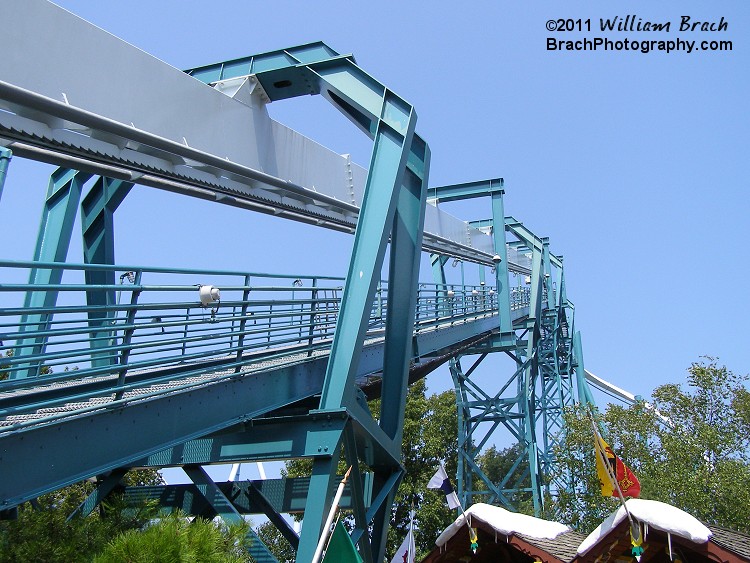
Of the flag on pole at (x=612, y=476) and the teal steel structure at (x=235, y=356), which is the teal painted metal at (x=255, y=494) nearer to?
the teal steel structure at (x=235, y=356)

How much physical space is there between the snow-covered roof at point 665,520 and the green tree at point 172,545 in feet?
21.4

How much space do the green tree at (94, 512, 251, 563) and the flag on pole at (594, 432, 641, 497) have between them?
6.43 meters

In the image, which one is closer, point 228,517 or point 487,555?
point 228,517

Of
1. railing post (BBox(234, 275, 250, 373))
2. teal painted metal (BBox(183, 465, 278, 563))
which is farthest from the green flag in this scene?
teal painted metal (BBox(183, 465, 278, 563))

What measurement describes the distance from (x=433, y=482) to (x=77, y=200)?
20.1 ft

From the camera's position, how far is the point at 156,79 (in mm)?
8266

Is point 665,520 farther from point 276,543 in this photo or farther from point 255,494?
point 276,543

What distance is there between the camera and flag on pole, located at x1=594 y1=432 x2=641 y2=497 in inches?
407

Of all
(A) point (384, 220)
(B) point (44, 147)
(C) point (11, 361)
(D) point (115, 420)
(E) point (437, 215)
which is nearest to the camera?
(C) point (11, 361)

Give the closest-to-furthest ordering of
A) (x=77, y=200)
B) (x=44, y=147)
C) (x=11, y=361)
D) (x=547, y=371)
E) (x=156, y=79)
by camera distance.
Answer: (x=11, y=361)
(x=44, y=147)
(x=156, y=79)
(x=77, y=200)
(x=547, y=371)

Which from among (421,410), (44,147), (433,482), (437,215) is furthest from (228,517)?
(421,410)

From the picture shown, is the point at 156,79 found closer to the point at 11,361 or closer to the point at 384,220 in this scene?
the point at 384,220

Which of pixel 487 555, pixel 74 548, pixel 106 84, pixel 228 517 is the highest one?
pixel 106 84

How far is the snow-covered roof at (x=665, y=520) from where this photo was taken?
31.9 ft
